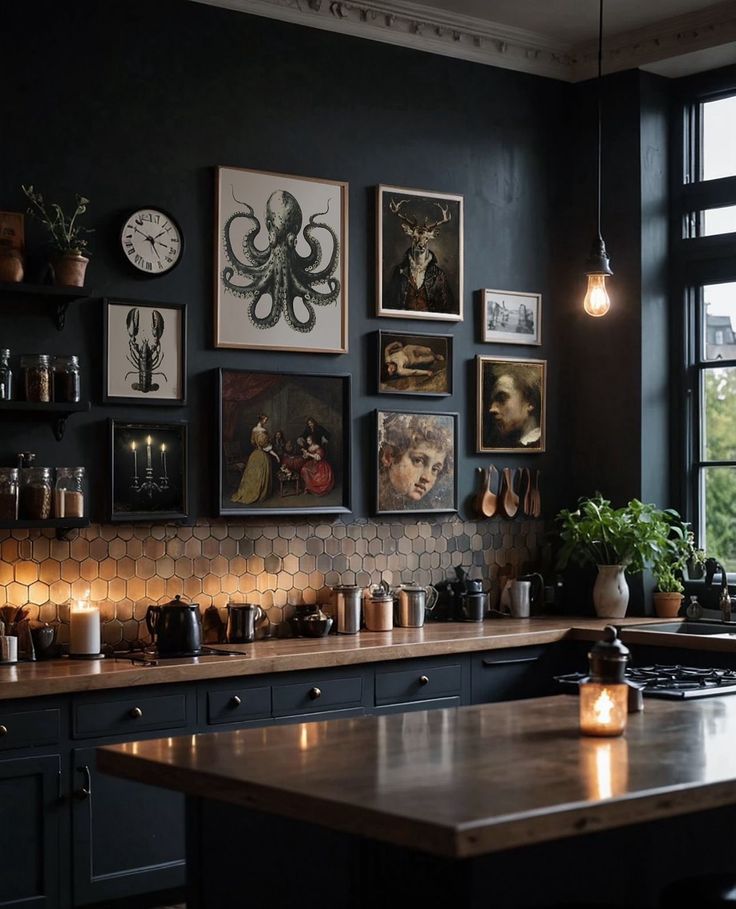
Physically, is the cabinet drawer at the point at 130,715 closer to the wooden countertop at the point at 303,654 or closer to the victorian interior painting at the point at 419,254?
the wooden countertop at the point at 303,654

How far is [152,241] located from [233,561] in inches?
55.9

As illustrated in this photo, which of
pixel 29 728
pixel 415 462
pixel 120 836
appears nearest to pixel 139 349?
pixel 415 462

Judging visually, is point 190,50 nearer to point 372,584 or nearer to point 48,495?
point 48,495

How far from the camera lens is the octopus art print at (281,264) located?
5945mm

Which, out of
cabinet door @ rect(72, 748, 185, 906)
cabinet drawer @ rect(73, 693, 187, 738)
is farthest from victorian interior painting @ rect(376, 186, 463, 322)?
cabinet door @ rect(72, 748, 185, 906)

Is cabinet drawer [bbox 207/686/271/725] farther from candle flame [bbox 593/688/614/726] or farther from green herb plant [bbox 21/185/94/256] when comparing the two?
candle flame [bbox 593/688/614/726]

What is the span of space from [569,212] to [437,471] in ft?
5.46

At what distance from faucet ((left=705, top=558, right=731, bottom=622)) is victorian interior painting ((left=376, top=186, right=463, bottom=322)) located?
1722 millimetres

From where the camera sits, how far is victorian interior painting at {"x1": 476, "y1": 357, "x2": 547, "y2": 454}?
6793 mm

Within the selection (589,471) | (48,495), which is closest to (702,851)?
(48,495)

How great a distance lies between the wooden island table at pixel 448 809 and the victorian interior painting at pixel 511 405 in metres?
3.23

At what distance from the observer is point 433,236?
21.6ft

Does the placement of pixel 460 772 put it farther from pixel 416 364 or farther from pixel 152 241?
pixel 416 364

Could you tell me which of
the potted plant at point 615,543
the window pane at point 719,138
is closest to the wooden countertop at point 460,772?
the potted plant at point 615,543
